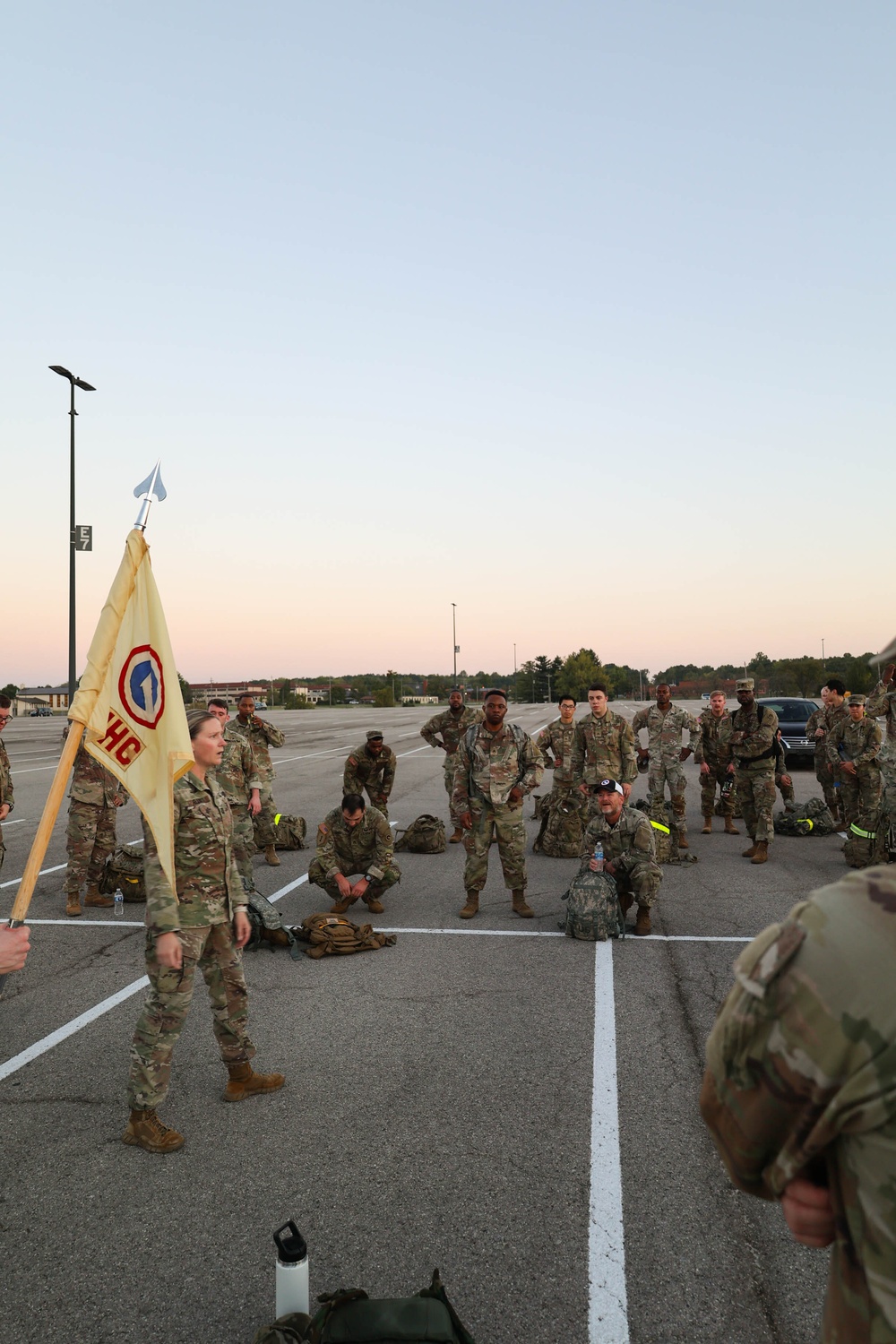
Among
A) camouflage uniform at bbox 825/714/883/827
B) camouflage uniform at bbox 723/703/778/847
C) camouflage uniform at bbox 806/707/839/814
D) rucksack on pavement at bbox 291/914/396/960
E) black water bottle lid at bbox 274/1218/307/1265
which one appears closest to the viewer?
black water bottle lid at bbox 274/1218/307/1265

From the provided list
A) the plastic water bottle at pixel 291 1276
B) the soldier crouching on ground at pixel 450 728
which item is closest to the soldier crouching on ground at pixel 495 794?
the soldier crouching on ground at pixel 450 728

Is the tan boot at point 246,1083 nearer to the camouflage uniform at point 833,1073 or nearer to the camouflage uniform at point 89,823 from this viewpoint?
the camouflage uniform at point 833,1073

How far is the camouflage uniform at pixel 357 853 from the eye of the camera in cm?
857

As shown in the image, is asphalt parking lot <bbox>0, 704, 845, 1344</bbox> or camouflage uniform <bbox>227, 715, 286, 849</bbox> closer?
asphalt parking lot <bbox>0, 704, 845, 1344</bbox>

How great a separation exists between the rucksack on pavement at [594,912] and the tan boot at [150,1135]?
13.3 feet

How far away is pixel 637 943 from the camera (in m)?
7.24

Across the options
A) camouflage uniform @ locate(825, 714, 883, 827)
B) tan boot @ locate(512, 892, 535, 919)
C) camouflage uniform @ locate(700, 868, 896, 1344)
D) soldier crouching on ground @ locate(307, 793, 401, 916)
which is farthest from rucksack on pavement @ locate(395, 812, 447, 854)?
camouflage uniform @ locate(700, 868, 896, 1344)

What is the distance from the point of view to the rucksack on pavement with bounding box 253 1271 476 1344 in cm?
253

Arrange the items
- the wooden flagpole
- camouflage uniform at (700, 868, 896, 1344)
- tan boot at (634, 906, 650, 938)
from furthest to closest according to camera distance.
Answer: tan boot at (634, 906, 650, 938) < the wooden flagpole < camouflage uniform at (700, 868, 896, 1344)

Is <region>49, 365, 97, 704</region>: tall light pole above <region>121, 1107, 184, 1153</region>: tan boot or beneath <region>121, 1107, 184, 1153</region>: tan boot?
above

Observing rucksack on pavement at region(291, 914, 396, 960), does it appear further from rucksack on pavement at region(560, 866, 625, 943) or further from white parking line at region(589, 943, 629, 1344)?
white parking line at region(589, 943, 629, 1344)

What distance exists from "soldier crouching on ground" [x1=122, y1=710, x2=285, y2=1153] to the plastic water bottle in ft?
4.92

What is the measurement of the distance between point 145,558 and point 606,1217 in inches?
135

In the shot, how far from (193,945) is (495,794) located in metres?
4.51
